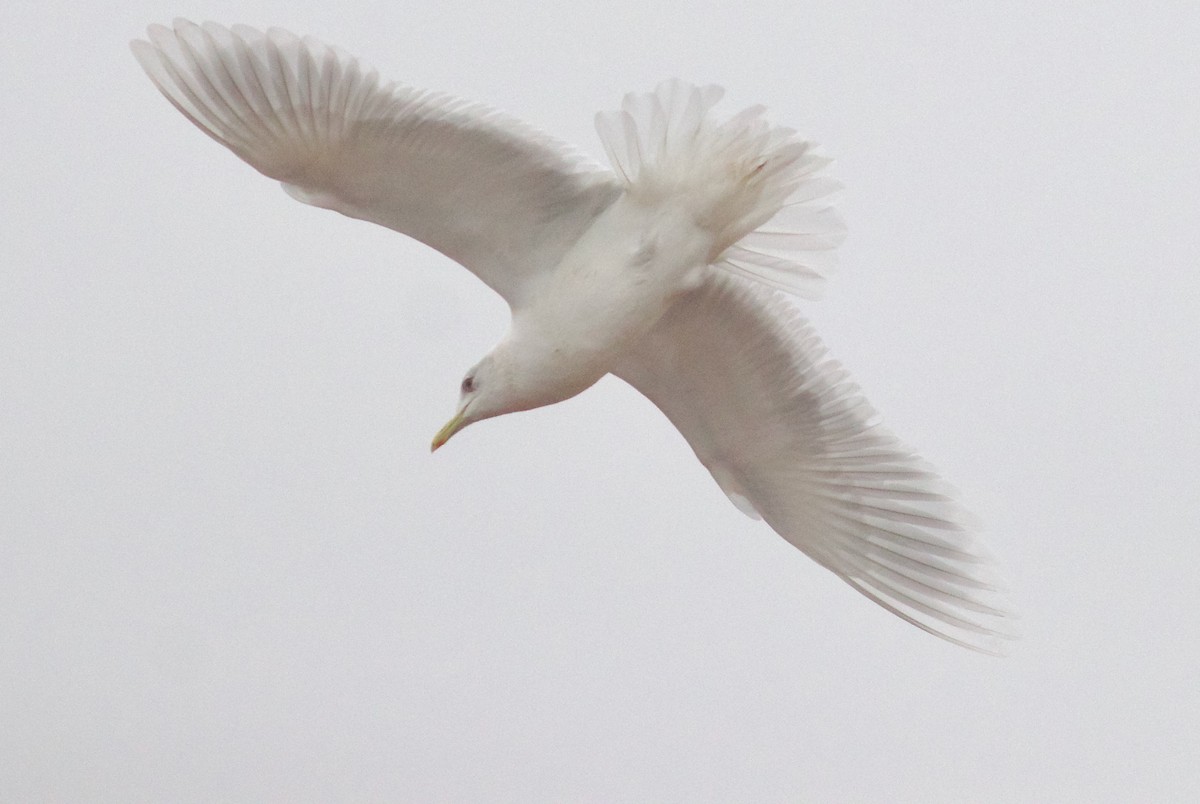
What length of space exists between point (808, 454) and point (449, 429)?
1.26 meters

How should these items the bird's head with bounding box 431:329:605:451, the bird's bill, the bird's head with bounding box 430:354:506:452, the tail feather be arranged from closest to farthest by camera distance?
the tail feather → the bird's head with bounding box 431:329:605:451 → the bird's head with bounding box 430:354:506:452 → the bird's bill

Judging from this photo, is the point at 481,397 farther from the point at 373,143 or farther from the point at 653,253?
the point at 373,143

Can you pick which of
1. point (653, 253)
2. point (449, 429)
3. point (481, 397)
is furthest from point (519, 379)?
point (653, 253)

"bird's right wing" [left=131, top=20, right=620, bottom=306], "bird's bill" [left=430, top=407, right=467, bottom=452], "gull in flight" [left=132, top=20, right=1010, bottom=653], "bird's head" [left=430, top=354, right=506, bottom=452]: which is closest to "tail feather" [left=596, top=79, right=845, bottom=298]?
"gull in flight" [left=132, top=20, right=1010, bottom=653]

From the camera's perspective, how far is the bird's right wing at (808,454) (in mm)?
5977

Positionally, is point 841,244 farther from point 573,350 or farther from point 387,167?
point 387,167

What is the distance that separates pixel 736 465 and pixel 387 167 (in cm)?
169

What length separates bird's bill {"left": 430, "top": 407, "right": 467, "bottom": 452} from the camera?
5977mm

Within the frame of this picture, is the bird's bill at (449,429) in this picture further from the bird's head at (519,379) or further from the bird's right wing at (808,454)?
A: the bird's right wing at (808,454)

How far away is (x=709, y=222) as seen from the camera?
5.54m

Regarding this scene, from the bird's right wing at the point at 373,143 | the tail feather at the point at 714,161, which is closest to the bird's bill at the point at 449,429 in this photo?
the bird's right wing at the point at 373,143

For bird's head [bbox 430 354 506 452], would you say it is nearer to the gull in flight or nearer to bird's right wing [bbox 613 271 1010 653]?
the gull in flight

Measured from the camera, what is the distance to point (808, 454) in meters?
6.26

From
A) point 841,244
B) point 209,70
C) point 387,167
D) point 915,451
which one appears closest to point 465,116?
point 387,167
